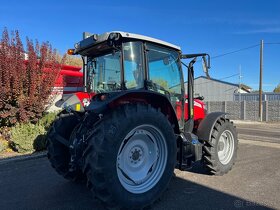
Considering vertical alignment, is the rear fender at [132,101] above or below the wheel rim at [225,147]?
above

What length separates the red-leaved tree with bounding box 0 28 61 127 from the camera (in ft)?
27.7

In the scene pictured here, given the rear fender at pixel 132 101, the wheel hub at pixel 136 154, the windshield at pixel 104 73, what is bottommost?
the wheel hub at pixel 136 154

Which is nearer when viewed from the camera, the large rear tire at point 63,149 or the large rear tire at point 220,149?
the large rear tire at point 63,149

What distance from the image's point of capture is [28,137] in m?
8.20

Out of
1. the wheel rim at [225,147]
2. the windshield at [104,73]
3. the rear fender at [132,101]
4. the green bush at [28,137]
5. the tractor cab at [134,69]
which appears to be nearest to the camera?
the rear fender at [132,101]

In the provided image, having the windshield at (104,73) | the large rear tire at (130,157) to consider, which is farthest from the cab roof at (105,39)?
the large rear tire at (130,157)

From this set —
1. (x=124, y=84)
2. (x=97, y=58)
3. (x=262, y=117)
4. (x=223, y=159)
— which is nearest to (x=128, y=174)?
(x=124, y=84)

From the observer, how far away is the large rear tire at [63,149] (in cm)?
493

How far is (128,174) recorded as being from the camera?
4.09 metres

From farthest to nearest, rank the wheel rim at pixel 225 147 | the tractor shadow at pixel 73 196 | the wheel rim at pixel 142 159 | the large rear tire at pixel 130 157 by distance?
1. the wheel rim at pixel 225 147
2. the tractor shadow at pixel 73 196
3. the wheel rim at pixel 142 159
4. the large rear tire at pixel 130 157

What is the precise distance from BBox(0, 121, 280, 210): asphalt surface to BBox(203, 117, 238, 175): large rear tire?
19cm

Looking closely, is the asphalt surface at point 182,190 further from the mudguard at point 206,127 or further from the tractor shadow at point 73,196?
the mudguard at point 206,127

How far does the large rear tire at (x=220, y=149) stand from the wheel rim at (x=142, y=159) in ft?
4.87

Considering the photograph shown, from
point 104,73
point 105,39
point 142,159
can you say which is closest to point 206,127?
point 142,159
